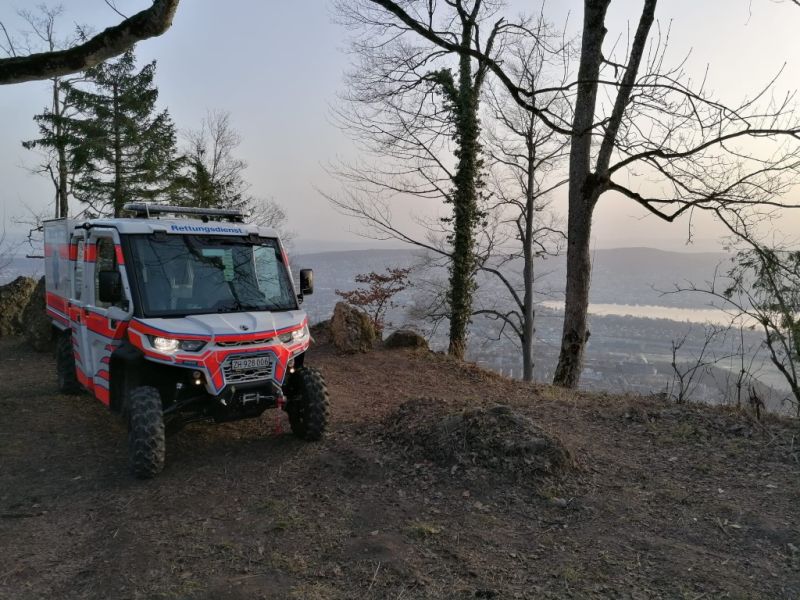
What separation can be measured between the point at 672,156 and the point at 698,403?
3.68m

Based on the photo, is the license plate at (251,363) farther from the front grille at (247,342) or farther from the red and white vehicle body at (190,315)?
the front grille at (247,342)

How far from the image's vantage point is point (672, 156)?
779 cm

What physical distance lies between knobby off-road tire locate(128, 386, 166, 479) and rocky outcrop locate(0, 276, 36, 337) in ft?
36.8

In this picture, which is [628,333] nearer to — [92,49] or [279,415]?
[279,415]

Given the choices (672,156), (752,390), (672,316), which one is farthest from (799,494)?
(672,316)

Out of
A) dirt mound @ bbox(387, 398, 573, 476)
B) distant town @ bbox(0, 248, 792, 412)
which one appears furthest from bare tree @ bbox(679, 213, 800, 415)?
dirt mound @ bbox(387, 398, 573, 476)

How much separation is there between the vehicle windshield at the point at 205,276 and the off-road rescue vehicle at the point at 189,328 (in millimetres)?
10

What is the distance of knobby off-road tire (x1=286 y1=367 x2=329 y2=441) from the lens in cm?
546

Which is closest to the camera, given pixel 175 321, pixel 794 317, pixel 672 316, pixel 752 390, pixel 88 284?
pixel 175 321

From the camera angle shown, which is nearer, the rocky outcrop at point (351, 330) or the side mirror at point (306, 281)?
the side mirror at point (306, 281)

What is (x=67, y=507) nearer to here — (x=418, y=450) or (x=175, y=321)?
(x=175, y=321)

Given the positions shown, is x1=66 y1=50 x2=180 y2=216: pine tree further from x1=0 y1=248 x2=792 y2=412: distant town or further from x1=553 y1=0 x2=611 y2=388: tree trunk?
x1=553 y1=0 x2=611 y2=388: tree trunk

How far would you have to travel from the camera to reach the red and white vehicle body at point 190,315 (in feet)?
15.7

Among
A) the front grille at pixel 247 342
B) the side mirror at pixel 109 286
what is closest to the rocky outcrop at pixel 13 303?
the side mirror at pixel 109 286
